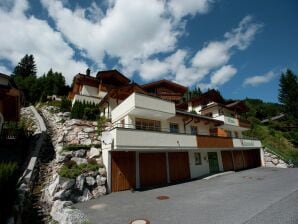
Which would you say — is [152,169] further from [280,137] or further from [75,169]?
[280,137]

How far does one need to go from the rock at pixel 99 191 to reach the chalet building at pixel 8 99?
9.40m

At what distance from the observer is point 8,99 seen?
15.9 m

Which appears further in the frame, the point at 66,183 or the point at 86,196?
the point at 86,196

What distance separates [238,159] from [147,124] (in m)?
18.2

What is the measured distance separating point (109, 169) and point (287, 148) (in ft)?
128

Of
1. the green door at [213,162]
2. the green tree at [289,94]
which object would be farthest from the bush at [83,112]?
the green tree at [289,94]

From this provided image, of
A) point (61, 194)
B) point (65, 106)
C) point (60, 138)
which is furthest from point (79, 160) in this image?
point (65, 106)

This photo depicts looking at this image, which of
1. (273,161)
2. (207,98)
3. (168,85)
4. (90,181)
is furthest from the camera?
(207,98)

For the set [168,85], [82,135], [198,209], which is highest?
[168,85]

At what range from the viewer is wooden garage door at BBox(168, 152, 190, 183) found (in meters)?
19.0

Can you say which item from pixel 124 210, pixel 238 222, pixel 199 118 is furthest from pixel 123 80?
pixel 238 222

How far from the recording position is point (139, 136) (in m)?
14.8

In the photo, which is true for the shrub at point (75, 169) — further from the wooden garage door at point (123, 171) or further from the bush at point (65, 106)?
the bush at point (65, 106)

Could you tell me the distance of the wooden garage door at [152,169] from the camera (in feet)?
54.4
